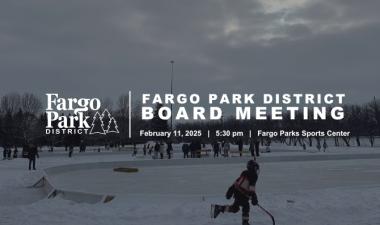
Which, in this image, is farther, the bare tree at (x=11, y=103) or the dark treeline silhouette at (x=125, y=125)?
the bare tree at (x=11, y=103)

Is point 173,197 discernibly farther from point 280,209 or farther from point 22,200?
A: point 22,200

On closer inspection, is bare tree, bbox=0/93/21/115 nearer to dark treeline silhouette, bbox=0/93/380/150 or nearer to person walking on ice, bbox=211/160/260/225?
dark treeline silhouette, bbox=0/93/380/150

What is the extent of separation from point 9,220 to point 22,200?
4238 mm

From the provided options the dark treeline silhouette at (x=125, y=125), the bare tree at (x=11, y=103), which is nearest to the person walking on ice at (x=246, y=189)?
the dark treeline silhouette at (x=125, y=125)

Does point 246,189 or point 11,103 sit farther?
point 11,103

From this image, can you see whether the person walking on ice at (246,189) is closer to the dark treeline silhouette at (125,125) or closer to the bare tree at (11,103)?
the dark treeline silhouette at (125,125)

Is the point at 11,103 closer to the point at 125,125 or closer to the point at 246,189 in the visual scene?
the point at 125,125

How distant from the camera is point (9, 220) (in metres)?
9.86

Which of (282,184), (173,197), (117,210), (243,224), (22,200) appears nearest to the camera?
(243,224)

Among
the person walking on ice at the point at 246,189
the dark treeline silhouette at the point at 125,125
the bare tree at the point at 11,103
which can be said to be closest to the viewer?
the person walking on ice at the point at 246,189

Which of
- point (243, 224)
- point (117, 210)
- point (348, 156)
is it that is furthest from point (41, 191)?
point (348, 156)

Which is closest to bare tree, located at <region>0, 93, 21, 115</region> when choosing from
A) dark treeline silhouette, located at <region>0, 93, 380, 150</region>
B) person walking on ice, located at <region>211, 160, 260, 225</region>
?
dark treeline silhouette, located at <region>0, 93, 380, 150</region>

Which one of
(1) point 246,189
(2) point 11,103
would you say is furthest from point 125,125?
(1) point 246,189

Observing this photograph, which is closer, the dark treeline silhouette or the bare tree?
the dark treeline silhouette
